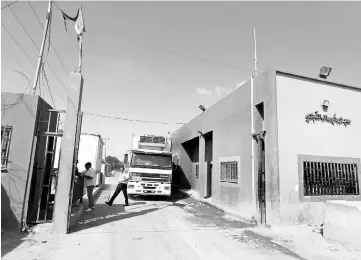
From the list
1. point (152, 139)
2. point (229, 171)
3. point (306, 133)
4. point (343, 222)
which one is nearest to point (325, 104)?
point (306, 133)

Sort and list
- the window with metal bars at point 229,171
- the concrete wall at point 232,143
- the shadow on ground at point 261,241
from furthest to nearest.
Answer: the window with metal bars at point 229,171 → the concrete wall at point 232,143 → the shadow on ground at point 261,241

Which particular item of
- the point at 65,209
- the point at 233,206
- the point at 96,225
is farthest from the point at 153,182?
the point at 65,209

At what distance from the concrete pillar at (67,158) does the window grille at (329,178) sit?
285 inches

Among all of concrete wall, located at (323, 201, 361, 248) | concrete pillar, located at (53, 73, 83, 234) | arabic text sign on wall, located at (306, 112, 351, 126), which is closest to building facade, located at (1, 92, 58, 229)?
concrete pillar, located at (53, 73, 83, 234)

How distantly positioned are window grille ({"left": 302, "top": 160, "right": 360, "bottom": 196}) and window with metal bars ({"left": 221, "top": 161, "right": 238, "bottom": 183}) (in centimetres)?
301

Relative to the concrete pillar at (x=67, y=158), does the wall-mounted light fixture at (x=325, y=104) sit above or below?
above

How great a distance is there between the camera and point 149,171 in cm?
1345

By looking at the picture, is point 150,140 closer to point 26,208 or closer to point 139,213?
point 139,213

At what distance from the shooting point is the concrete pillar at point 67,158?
250 inches

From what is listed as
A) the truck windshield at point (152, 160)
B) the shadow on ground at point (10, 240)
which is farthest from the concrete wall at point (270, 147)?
the shadow on ground at point (10, 240)

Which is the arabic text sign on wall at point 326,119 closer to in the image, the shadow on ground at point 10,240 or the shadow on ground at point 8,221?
the shadow on ground at point 10,240

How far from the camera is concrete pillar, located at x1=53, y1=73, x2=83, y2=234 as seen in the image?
6.36 meters

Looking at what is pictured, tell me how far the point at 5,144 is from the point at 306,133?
9.08 m

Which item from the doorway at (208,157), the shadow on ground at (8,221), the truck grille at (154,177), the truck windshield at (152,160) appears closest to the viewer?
the shadow on ground at (8,221)
